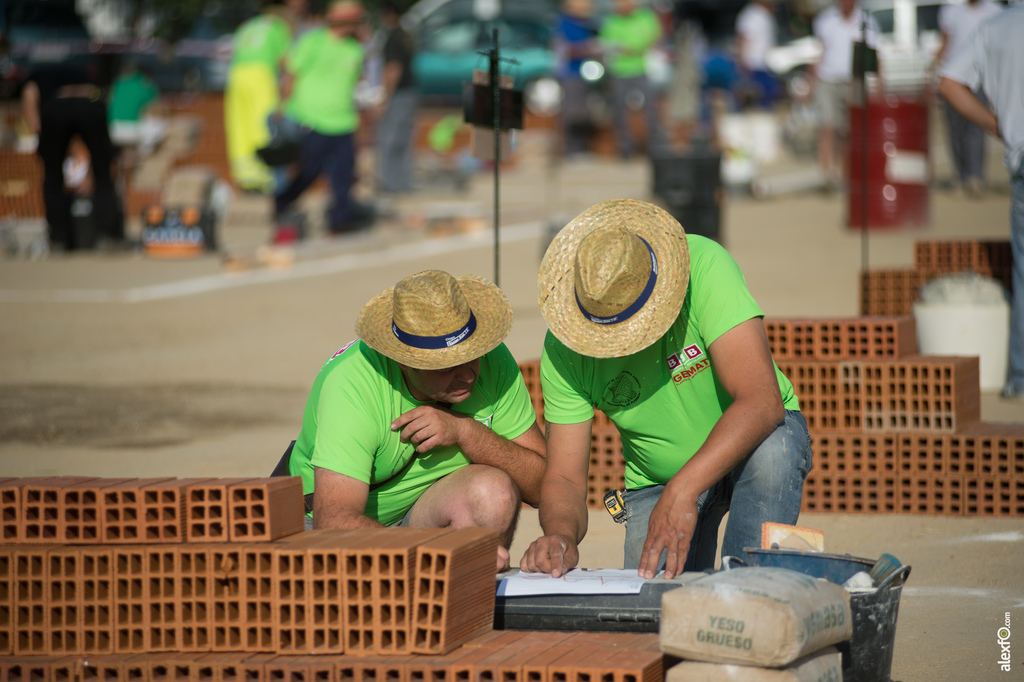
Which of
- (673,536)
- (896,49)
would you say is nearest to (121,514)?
(673,536)

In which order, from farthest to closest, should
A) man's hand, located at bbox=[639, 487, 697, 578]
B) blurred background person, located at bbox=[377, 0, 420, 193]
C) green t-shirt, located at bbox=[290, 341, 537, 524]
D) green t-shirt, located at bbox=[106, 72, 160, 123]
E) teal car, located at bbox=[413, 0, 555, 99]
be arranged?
teal car, located at bbox=[413, 0, 555, 99], green t-shirt, located at bbox=[106, 72, 160, 123], blurred background person, located at bbox=[377, 0, 420, 193], green t-shirt, located at bbox=[290, 341, 537, 524], man's hand, located at bbox=[639, 487, 697, 578]

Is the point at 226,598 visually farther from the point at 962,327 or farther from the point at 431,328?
the point at 962,327

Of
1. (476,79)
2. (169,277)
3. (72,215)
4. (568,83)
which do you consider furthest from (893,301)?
(568,83)

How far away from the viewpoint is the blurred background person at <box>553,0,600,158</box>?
63.1 feet

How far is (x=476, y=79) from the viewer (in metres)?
5.97

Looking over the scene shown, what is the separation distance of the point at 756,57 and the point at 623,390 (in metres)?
20.7

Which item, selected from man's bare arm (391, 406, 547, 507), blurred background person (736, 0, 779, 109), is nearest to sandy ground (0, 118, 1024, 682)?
man's bare arm (391, 406, 547, 507)

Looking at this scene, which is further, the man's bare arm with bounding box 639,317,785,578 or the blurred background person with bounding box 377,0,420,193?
the blurred background person with bounding box 377,0,420,193

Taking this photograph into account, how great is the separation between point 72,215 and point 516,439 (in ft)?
34.8

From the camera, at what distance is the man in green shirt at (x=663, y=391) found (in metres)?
3.22

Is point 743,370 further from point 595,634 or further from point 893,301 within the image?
point 893,301

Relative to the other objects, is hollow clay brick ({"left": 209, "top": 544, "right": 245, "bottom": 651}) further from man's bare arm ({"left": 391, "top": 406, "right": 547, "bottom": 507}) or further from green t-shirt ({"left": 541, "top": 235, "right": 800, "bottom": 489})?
green t-shirt ({"left": 541, "top": 235, "right": 800, "bottom": 489})

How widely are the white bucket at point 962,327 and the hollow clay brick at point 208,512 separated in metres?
4.51

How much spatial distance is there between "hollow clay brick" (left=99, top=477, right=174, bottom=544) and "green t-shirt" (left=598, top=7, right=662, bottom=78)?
15.7 metres
